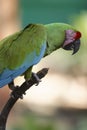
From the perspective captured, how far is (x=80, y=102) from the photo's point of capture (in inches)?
255

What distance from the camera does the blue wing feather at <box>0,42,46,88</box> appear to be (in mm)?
1967

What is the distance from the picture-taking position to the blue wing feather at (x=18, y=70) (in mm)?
Answer: 1967

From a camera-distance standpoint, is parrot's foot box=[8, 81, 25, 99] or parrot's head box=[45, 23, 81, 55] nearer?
parrot's foot box=[8, 81, 25, 99]

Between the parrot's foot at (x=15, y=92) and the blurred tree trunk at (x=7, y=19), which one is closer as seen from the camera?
the parrot's foot at (x=15, y=92)

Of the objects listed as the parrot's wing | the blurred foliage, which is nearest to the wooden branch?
the parrot's wing

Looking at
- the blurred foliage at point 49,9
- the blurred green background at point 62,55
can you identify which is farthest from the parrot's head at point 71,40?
the blurred foliage at point 49,9

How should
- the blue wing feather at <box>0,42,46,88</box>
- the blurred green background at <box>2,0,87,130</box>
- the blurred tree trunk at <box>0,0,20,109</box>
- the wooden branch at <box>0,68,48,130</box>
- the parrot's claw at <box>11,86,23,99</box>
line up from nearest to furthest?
the wooden branch at <box>0,68,48,130</box> → the parrot's claw at <box>11,86,23,99</box> → the blue wing feather at <box>0,42,46,88</box> → the blurred tree trunk at <box>0,0,20,109</box> → the blurred green background at <box>2,0,87,130</box>

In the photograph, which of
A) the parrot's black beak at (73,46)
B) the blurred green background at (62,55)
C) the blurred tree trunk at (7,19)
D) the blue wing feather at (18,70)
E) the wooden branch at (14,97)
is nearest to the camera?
the wooden branch at (14,97)

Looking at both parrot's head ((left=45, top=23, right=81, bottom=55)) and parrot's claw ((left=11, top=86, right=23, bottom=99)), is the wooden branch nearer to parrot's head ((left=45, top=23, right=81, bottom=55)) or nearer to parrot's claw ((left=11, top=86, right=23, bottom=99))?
parrot's claw ((left=11, top=86, right=23, bottom=99))

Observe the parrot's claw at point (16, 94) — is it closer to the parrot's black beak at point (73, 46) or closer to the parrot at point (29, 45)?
the parrot at point (29, 45)

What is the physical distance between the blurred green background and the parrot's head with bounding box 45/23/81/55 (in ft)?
6.68

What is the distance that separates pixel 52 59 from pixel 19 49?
4.08 metres

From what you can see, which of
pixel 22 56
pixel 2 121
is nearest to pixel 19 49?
pixel 22 56

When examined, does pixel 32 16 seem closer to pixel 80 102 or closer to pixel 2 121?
pixel 80 102
